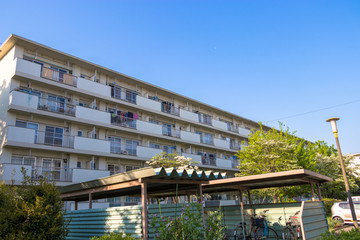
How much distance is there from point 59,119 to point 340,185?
30779 millimetres

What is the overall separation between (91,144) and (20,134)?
5.27 meters

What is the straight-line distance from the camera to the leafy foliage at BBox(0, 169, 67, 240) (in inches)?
299

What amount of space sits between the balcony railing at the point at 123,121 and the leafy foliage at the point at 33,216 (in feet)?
57.5

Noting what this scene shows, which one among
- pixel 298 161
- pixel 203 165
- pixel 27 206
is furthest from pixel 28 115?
pixel 298 161

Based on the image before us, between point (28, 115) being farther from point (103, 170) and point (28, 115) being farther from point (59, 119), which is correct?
point (103, 170)

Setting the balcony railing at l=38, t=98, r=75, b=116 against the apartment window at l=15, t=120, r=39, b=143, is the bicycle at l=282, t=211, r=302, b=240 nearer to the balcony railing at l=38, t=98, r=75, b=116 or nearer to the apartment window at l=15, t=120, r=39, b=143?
the apartment window at l=15, t=120, r=39, b=143

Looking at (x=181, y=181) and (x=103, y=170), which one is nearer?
(x=181, y=181)

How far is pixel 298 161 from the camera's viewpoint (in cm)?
2478

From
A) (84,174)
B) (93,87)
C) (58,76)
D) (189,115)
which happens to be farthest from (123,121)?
(189,115)

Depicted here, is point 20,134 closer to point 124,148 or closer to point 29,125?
point 29,125

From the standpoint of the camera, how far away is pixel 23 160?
2031 centimetres

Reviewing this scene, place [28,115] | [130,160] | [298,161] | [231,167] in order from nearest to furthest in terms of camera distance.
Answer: [28,115] < [298,161] < [130,160] < [231,167]

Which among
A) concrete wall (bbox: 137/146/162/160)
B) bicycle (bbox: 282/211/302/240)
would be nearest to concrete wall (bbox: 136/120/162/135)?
concrete wall (bbox: 137/146/162/160)

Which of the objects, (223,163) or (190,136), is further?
(223,163)
